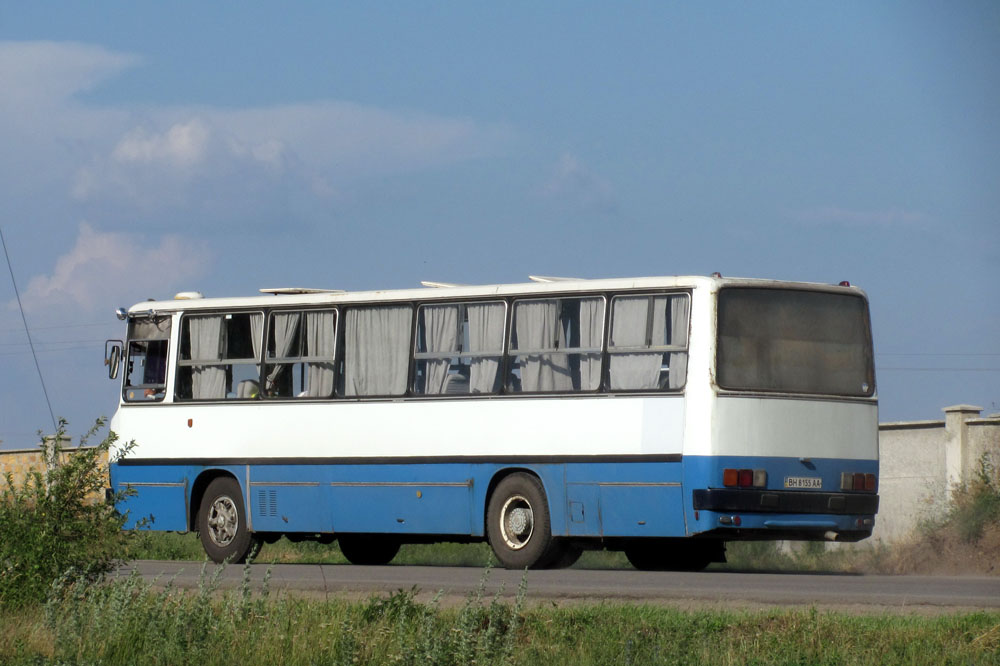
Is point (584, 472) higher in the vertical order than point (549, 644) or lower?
higher

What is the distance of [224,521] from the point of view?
66.8ft

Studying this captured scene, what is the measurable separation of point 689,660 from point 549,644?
1199 mm

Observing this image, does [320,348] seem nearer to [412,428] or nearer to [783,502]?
[412,428]

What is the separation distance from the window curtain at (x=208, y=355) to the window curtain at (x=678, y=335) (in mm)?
6024

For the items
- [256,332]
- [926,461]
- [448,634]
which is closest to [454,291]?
[256,332]

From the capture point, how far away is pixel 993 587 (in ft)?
51.3

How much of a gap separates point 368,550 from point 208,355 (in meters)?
3.14

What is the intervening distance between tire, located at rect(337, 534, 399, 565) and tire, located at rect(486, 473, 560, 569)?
3039mm

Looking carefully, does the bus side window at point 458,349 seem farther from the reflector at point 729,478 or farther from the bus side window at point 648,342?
the reflector at point 729,478

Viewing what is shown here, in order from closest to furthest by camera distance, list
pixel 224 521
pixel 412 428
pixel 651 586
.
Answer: pixel 651 586 < pixel 412 428 < pixel 224 521

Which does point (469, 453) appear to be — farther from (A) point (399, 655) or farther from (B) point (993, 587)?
(A) point (399, 655)

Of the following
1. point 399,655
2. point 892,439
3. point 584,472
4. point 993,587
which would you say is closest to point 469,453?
point 584,472

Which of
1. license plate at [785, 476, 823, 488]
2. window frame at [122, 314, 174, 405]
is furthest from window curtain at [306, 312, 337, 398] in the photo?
license plate at [785, 476, 823, 488]

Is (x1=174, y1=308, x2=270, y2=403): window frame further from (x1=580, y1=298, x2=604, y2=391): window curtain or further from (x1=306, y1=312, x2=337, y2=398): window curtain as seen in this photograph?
(x1=580, y1=298, x2=604, y2=391): window curtain
